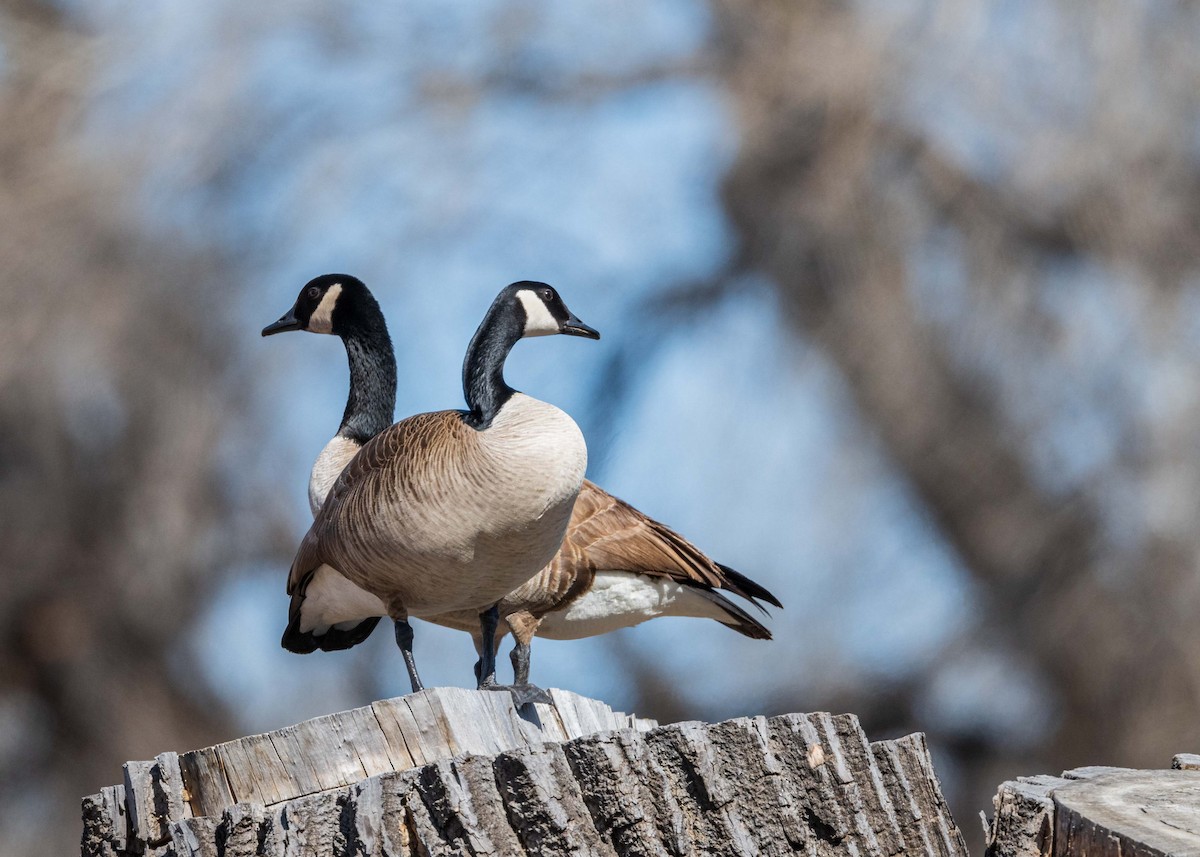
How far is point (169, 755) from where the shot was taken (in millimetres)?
1298

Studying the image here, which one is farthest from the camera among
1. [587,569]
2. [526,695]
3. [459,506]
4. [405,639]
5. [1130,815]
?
[587,569]

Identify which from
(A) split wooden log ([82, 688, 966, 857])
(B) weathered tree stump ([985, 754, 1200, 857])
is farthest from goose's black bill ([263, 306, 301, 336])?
(B) weathered tree stump ([985, 754, 1200, 857])

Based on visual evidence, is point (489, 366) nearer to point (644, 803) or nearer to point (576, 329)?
point (576, 329)

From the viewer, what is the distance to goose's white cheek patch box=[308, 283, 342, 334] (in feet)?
7.19

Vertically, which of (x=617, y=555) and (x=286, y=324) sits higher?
(x=286, y=324)

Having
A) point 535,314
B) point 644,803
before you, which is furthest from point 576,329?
point 644,803

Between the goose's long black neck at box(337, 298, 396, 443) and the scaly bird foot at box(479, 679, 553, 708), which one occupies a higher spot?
the goose's long black neck at box(337, 298, 396, 443)

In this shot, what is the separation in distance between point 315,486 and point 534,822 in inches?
42.7

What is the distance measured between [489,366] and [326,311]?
49 centimetres

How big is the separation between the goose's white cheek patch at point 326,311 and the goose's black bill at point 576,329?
45cm

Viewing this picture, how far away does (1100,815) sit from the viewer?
0.98m

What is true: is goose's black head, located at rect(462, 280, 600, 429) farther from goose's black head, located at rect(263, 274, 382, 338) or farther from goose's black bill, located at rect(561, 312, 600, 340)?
goose's black head, located at rect(263, 274, 382, 338)

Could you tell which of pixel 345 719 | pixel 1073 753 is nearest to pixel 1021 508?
pixel 1073 753

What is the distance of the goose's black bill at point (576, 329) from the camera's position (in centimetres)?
196
